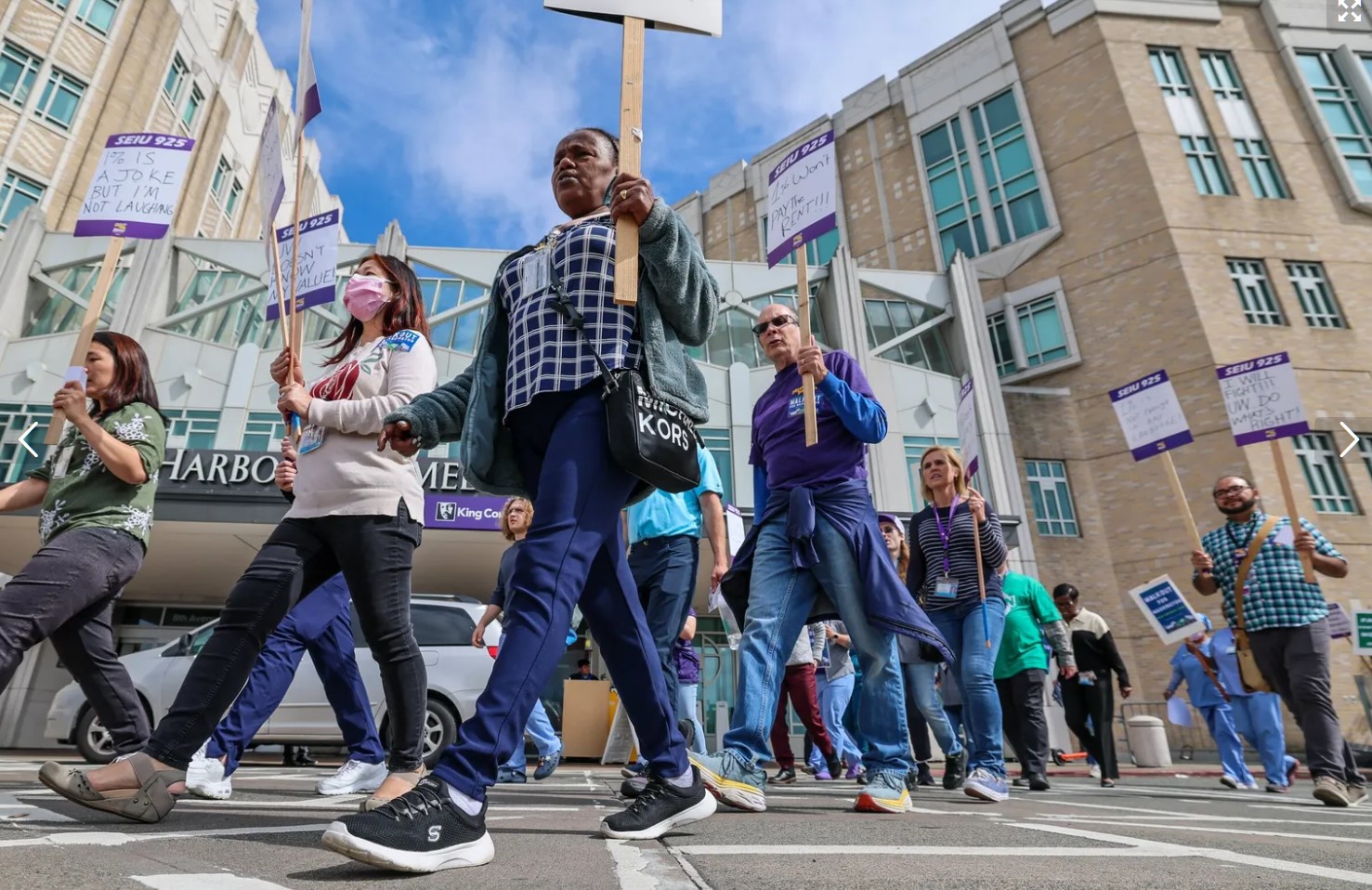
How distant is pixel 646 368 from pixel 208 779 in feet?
8.64

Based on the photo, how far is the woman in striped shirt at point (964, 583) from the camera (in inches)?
181

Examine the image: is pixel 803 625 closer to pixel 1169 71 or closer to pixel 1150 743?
pixel 1150 743

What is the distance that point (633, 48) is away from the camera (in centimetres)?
267

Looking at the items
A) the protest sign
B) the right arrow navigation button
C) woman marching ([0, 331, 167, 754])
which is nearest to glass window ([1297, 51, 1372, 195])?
the right arrow navigation button

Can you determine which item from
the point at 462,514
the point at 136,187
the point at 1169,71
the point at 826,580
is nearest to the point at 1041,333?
the point at 1169,71

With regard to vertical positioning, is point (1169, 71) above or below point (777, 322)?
above

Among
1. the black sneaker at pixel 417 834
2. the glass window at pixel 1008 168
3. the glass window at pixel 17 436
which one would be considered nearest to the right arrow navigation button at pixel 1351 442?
the glass window at pixel 1008 168

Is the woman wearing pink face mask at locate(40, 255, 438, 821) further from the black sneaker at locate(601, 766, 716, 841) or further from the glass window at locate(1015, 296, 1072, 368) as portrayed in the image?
the glass window at locate(1015, 296, 1072, 368)

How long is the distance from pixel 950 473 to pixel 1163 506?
693 inches

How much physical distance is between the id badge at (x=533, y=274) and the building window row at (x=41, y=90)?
29808 mm

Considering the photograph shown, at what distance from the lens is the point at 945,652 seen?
3500mm

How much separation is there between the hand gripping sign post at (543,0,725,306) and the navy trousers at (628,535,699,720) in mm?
2460

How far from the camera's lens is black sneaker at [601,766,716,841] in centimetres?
211

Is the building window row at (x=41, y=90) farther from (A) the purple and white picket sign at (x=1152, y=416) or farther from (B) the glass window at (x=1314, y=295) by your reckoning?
(B) the glass window at (x=1314, y=295)
